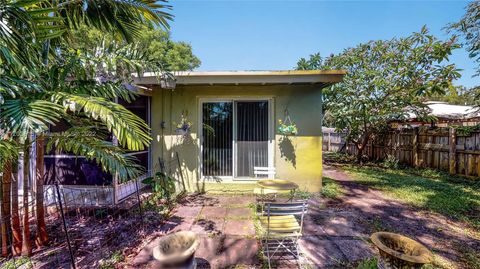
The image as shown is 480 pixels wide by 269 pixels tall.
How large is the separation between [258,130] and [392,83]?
22.4 ft

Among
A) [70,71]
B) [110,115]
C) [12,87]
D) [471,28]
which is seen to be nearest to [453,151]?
[471,28]

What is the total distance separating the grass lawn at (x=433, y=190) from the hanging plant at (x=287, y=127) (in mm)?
3216

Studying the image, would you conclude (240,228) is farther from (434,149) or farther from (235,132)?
(434,149)

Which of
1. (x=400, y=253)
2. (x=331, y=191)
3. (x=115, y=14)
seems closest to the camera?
(x=400, y=253)

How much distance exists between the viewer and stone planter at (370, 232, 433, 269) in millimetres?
2241

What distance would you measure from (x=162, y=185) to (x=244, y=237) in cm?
320

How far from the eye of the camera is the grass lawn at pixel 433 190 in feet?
17.0

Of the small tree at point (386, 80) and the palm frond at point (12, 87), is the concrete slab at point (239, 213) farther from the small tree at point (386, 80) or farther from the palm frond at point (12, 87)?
the small tree at point (386, 80)

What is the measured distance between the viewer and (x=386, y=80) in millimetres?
9695

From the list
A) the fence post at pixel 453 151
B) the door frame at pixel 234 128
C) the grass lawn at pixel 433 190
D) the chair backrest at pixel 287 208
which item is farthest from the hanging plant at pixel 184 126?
the fence post at pixel 453 151

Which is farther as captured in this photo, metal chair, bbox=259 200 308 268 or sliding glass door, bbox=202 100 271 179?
sliding glass door, bbox=202 100 271 179

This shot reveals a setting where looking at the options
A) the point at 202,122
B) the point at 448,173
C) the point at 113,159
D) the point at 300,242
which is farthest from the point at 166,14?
the point at 448,173

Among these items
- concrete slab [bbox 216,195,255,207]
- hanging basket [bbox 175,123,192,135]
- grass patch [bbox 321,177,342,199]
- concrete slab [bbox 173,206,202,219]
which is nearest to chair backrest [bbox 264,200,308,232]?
concrete slab [bbox 173,206,202,219]

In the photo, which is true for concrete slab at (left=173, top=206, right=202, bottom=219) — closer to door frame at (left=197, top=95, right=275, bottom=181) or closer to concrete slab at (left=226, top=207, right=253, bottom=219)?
concrete slab at (left=226, top=207, right=253, bottom=219)
